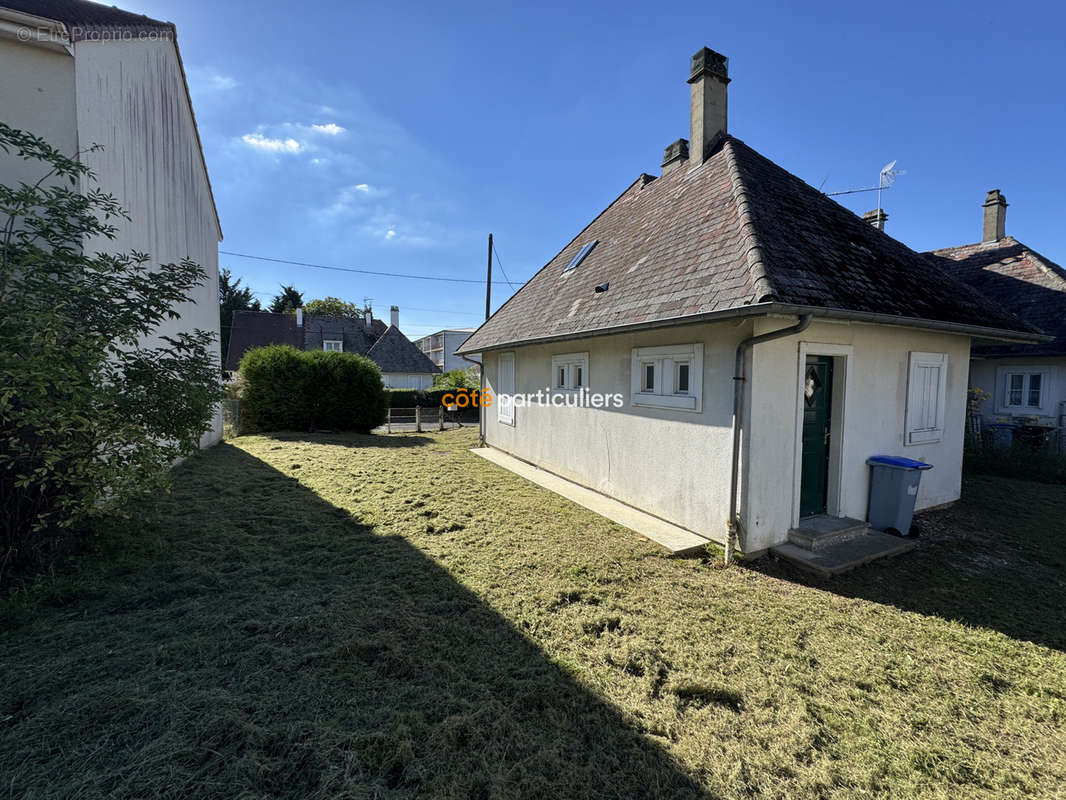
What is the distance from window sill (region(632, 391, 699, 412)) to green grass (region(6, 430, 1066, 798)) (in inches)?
71.8

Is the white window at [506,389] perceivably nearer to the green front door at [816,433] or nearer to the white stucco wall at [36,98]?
the green front door at [816,433]

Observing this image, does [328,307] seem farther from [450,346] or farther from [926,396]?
[926,396]

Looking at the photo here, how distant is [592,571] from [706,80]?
29.8 feet

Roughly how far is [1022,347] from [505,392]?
1433cm

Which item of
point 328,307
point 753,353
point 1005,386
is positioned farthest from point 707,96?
point 328,307

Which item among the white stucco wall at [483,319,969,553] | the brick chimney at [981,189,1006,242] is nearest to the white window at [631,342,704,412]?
the white stucco wall at [483,319,969,553]

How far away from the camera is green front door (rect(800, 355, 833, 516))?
5.84 m

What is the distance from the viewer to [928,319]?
227 inches

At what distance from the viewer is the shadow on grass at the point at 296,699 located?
2256 mm

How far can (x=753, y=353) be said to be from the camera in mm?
5082

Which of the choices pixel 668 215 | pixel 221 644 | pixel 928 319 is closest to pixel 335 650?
pixel 221 644

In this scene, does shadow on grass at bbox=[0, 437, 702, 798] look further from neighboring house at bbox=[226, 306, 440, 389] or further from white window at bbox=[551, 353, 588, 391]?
neighboring house at bbox=[226, 306, 440, 389]

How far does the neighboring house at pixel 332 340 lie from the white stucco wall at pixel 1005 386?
29.7m

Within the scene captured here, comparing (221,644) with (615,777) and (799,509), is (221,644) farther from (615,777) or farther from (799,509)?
(799,509)
